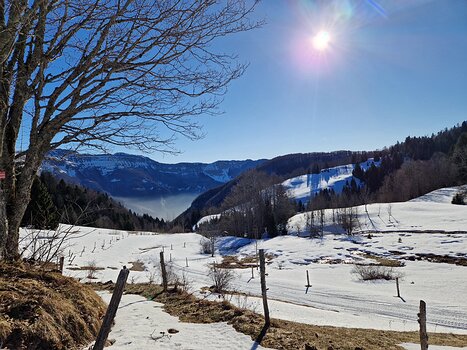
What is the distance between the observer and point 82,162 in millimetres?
7598

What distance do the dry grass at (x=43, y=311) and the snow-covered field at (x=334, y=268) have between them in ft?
2.53

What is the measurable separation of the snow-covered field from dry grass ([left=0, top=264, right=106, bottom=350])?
30.4 inches

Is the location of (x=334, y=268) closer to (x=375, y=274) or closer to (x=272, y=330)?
(x=375, y=274)

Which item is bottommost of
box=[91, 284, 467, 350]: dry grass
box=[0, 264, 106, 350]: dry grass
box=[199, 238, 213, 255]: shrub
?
box=[199, 238, 213, 255]: shrub

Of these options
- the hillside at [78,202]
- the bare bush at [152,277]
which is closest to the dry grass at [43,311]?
the hillside at [78,202]

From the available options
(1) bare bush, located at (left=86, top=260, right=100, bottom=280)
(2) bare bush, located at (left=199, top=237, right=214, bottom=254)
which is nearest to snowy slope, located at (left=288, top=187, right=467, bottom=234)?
(2) bare bush, located at (left=199, top=237, right=214, bottom=254)

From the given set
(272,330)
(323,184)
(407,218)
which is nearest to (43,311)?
(272,330)

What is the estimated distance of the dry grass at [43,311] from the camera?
425 centimetres

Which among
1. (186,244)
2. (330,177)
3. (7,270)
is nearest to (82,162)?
(7,270)

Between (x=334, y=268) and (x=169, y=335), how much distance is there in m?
35.3

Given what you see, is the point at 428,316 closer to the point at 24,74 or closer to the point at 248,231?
the point at 24,74

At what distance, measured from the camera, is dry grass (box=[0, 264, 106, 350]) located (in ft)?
14.0

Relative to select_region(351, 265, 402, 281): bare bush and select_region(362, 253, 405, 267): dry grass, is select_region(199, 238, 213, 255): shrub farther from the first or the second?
select_region(351, 265, 402, 281): bare bush

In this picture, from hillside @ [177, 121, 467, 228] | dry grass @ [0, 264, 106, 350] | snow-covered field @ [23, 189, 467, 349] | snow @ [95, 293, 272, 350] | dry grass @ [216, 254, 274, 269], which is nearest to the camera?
dry grass @ [0, 264, 106, 350]
